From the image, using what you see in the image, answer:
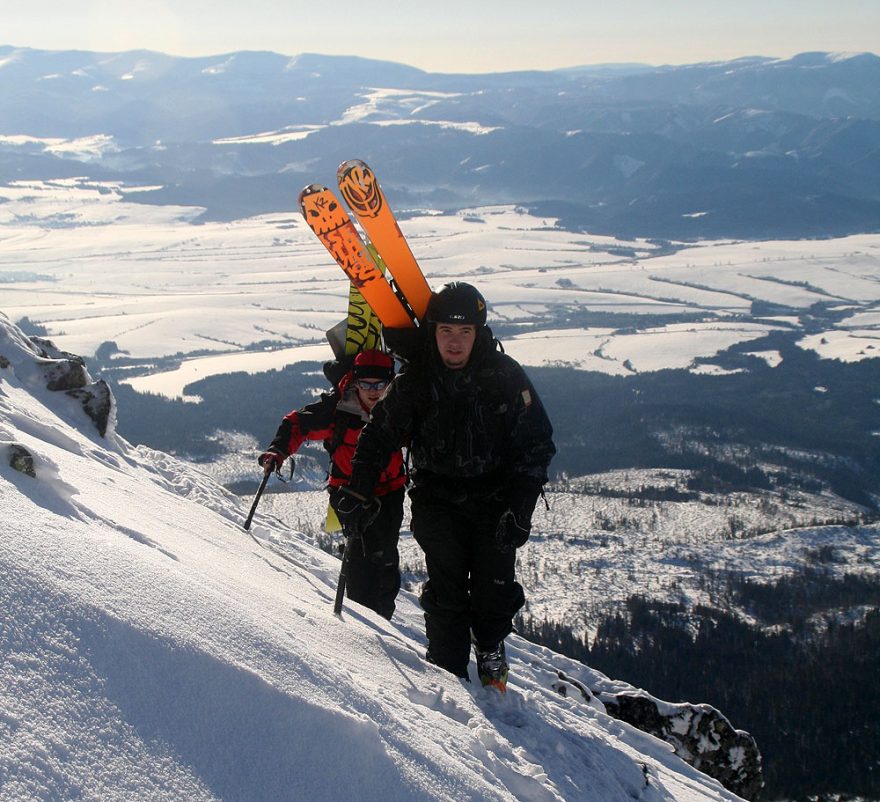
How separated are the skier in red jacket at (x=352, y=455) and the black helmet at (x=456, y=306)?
242cm

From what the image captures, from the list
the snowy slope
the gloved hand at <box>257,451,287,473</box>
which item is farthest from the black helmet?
the gloved hand at <box>257,451,287,473</box>

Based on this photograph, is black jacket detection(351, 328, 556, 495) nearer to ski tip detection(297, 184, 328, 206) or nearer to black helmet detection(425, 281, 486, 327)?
black helmet detection(425, 281, 486, 327)

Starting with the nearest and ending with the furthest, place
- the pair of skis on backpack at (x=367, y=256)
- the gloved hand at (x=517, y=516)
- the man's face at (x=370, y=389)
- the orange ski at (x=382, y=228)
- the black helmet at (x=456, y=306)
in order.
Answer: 1. the gloved hand at (x=517, y=516)
2. the black helmet at (x=456, y=306)
3. the pair of skis on backpack at (x=367, y=256)
4. the orange ski at (x=382, y=228)
5. the man's face at (x=370, y=389)

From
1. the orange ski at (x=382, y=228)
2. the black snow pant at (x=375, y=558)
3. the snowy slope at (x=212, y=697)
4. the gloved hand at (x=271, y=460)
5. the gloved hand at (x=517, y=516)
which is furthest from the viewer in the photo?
the gloved hand at (x=271, y=460)

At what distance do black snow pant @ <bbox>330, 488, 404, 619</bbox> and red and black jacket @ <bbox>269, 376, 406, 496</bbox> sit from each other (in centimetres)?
52

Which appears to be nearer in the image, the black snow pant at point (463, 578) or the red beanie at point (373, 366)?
the black snow pant at point (463, 578)

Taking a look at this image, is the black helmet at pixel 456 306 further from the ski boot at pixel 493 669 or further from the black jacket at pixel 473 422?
the ski boot at pixel 493 669

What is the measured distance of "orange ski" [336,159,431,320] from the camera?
8.56 meters

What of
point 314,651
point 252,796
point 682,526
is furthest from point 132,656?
point 682,526

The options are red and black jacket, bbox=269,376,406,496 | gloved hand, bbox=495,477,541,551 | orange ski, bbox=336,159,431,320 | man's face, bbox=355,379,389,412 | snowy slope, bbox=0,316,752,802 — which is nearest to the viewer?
snowy slope, bbox=0,316,752,802

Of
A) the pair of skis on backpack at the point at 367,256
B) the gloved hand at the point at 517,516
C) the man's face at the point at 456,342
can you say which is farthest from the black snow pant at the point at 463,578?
the pair of skis on backpack at the point at 367,256

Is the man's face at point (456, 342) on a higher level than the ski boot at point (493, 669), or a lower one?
higher

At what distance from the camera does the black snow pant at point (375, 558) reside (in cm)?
876

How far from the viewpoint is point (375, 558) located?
8820mm
